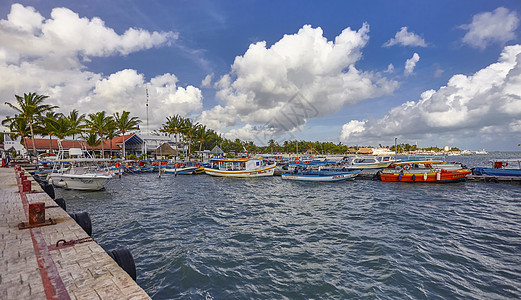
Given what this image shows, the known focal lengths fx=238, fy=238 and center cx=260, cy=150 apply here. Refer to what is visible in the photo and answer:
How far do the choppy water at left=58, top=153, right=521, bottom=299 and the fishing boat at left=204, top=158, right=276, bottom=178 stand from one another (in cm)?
1760

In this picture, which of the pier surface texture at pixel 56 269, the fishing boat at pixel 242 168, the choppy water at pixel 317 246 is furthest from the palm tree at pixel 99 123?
the pier surface texture at pixel 56 269

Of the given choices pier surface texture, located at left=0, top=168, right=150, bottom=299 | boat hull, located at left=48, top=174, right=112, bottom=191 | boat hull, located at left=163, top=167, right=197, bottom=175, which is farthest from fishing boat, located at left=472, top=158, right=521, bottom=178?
boat hull, located at left=48, top=174, right=112, bottom=191

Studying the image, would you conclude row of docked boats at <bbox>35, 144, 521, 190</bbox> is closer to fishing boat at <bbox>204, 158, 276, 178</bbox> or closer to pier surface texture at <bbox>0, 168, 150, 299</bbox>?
fishing boat at <bbox>204, 158, 276, 178</bbox>

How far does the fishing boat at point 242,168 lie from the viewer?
38.2 m

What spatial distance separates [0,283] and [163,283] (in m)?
3.99

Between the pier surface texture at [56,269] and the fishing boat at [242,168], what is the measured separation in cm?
3058

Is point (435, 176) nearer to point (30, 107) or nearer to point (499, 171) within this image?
point (499, 171)

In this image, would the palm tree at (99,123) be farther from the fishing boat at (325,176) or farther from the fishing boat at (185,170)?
the fishing boat at (325,176)

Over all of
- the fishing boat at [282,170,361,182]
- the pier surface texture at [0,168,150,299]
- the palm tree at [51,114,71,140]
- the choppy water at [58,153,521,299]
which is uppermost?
the palm tree at [51,114,71,140]

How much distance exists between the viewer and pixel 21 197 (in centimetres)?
1305

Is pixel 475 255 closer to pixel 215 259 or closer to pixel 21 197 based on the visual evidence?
pixel 215 259

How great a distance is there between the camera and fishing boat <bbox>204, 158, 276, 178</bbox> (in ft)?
125

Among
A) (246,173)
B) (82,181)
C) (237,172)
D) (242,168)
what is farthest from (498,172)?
(82,181)

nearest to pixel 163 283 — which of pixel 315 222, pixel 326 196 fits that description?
pixel 315 222
